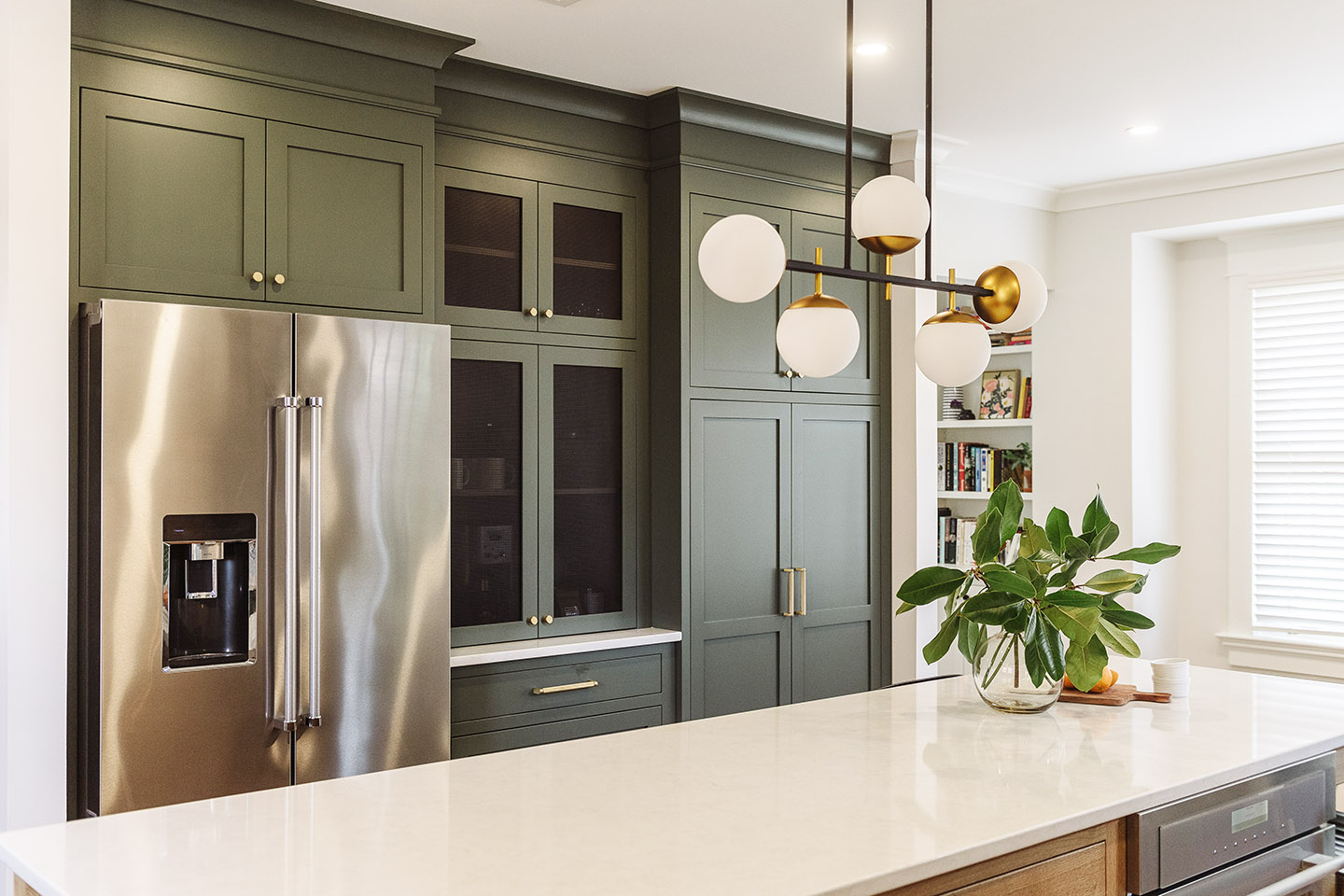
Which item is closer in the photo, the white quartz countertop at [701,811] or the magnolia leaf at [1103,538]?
the white quartz countertop at [701,811]

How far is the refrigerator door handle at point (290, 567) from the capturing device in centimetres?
279

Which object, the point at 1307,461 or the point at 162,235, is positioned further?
the point at 1307,461

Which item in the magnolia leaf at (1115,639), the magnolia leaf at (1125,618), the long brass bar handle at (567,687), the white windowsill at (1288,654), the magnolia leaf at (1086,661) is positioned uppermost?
the magnolia leaf at (1125,618)

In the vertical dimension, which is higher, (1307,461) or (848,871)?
(1307,461)

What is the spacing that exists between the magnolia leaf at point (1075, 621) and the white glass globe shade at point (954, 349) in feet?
1.49

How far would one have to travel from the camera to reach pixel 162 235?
286cm

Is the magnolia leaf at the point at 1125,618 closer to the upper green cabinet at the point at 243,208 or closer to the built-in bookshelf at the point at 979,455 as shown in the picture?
the upper green cabinet at the point at 243,208

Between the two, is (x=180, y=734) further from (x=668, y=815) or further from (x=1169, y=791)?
(x=1169, y=791)

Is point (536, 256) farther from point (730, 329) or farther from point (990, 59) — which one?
point (990, 59)

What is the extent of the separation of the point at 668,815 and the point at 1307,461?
442 centimetres

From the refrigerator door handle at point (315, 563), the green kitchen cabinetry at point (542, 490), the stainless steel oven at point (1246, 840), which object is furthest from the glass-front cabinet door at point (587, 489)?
the stainless steel oven at point (1246, 840)

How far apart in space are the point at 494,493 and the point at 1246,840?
2.31m

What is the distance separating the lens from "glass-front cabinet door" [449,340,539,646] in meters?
3.53

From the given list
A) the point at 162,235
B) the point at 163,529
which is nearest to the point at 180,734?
the point at 163,529
